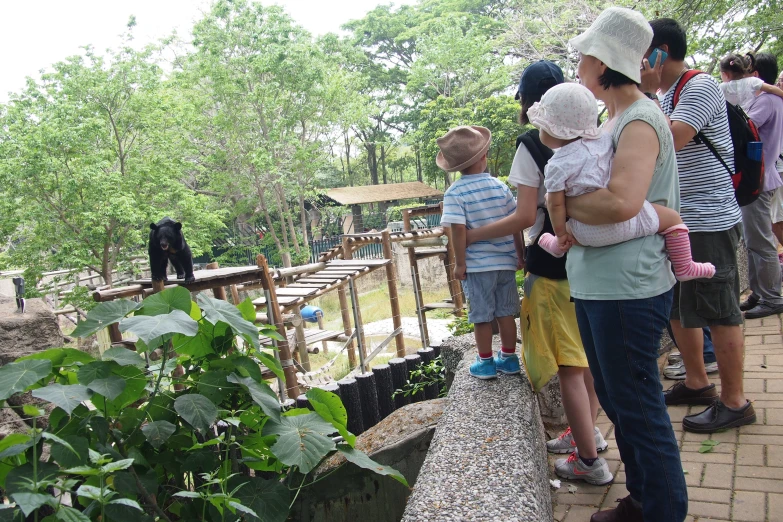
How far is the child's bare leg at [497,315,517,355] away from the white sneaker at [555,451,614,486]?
0.55m

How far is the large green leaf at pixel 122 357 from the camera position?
170cm

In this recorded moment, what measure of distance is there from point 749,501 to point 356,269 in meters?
6.56

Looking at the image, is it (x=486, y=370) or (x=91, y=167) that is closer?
(x=486, y=370)

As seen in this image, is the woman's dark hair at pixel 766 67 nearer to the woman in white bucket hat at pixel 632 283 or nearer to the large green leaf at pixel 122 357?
the woman in white bucket hat at pixel 632 283

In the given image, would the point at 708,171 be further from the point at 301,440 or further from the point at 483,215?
the point at 301,440

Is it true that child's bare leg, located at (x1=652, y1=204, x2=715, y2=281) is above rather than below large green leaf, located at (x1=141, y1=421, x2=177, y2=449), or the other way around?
above

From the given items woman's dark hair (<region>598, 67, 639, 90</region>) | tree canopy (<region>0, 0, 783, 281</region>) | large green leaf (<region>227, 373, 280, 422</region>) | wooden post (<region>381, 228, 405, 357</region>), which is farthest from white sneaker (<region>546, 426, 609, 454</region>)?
tree canopy (<region>0, 0, 783, 281</region>)

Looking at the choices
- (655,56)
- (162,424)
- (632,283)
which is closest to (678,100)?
(655,56)

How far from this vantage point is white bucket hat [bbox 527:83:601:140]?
1785mm

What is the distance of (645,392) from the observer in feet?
5.61

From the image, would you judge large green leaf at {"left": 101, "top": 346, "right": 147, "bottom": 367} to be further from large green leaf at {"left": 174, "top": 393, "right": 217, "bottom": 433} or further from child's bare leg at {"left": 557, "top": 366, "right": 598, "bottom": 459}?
child's bare leg at {"left": 557, "top": 366, "right": 598, "bottom": 459}

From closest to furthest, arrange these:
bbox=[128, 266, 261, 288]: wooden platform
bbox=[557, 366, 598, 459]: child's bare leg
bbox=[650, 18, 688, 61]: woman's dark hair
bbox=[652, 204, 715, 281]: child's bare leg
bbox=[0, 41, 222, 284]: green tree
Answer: bbox=[652, 204, 715, 281]: child's bare leg
bbox=[557, 366, 598, 459]: child's bare leg
bbox=[650, 18, 688, 61]: woman's dark hair
bbox=[128, 266, 261, 288]: wooden platform
bbox=[0, 41, 222, 284]: green tree

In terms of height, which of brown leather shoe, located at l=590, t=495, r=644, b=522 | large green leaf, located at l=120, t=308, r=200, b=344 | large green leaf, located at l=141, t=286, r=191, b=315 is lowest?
brown leather shoe, located at l=590, t=495, r=644, b=522

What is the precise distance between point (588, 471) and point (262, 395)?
4.20 ft
